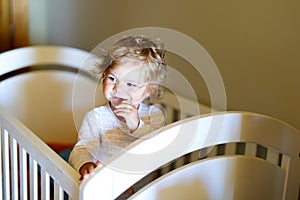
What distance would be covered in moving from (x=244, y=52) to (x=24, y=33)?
1.13m

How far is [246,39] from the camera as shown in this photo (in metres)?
1.52

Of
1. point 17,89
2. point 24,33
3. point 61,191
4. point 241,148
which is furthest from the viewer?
point 24,33

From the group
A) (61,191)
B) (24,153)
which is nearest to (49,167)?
(61,191)

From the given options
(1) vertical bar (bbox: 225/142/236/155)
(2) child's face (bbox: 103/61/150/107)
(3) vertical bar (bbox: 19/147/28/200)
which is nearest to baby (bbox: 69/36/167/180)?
(2) child's face (bbox: 103/61/150/107)

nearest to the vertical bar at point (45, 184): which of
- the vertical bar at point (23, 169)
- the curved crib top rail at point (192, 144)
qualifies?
the vertical bar at point (23, 169)

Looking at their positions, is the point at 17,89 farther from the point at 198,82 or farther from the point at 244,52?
the point at 244,52

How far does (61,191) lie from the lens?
115cm

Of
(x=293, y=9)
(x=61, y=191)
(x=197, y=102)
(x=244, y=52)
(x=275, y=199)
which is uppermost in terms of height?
(x=293, y=9)

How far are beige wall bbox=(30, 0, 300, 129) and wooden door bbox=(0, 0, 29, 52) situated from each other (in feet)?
1.67

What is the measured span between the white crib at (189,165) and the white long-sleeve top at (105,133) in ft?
0.36

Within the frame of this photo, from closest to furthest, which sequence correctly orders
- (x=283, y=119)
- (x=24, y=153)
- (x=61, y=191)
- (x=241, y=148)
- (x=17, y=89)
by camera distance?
(x=61, y=191) → (x=24, y=153) → (x=283, y=119) → (x=241, y=148) → (x=17, y=89)

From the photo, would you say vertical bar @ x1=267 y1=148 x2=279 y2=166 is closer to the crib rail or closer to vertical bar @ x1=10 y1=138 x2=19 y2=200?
the crib rail

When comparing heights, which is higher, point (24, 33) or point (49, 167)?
point (24, 33)

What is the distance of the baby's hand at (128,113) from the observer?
4.17 feet
